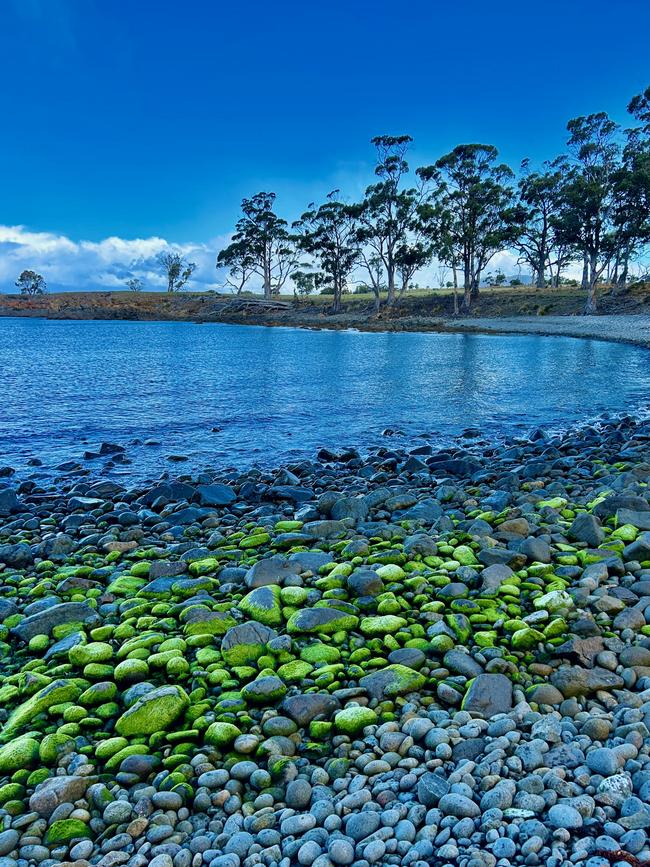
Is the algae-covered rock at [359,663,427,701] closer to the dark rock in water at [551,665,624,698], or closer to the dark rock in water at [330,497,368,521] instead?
the dark rock in water at [551,665,624,698]

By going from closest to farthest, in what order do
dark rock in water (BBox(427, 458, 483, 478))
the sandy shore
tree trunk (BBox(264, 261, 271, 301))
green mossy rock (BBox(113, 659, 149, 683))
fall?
green mossy rock (BBox(113, 659, 149, 683)), dark rock in water (BBox(427, 458, 483, 478)), the sandy shore, tree trunk (BBox(264, 261, 271, 301))

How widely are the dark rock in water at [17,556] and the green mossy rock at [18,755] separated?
3209 millimetres

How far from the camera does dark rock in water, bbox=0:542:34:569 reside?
20.2 feet

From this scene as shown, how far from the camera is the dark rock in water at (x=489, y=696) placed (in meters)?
3.49

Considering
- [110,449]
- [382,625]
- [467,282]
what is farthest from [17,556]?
[467,282]

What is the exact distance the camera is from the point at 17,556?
618 cm

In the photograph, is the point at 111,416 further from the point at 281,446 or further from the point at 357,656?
the point at 357,656

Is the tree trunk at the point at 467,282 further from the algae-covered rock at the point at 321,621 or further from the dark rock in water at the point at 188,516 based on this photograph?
the algae-covered rock at the point at 321,621

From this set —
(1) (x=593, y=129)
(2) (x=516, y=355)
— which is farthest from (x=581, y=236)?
(2) (x=516, y=355)

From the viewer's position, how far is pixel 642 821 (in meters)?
2.46

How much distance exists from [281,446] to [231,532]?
18.7 ft

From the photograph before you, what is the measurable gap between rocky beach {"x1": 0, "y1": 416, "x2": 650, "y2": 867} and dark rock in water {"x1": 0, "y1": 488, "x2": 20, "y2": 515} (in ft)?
3.46

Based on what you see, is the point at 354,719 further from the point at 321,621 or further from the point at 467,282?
the point at 467,282

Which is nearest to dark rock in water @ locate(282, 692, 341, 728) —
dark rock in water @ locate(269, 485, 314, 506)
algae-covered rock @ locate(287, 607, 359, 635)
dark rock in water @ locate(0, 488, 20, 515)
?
algae-covered rock @ locate(287, 607, 359, 635)
